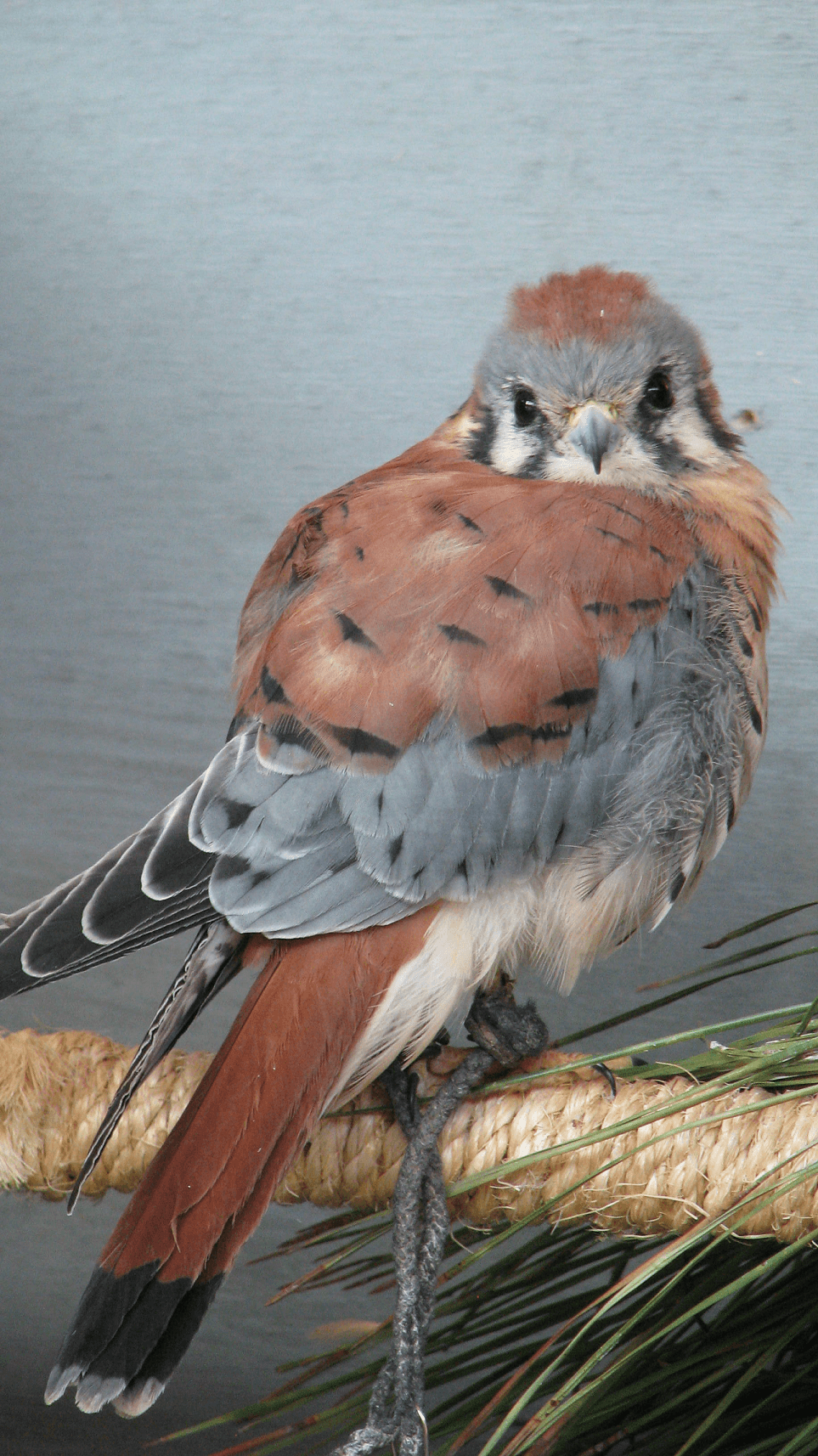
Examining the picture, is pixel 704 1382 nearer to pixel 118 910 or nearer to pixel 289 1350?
pixel 118 910

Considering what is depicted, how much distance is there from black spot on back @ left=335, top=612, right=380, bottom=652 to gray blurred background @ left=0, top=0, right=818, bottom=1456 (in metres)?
Result: 0.82

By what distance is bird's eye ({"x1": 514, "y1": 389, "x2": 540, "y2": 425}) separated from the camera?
47.1 inches

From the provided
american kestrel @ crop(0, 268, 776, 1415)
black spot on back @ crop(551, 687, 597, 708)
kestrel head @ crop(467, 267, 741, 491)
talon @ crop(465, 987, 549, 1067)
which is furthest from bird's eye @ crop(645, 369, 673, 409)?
talon @ crop(465, 987, 549, 1067)

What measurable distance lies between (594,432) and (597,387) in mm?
58

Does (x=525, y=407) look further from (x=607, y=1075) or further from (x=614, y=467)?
(x=607, y=1075)

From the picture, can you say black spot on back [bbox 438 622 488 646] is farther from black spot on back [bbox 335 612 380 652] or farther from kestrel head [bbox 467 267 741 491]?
kestrel head [bbox 467 267 741 491]

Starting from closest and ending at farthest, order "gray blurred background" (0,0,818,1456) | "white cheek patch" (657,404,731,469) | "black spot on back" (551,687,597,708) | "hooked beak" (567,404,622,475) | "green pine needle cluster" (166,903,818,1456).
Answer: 1. "green pine needle cluster" (166,903,818,1456)
2. "black spot on back" (551,687,597,708)
3. "hooked beak" (567,404,622,475)
4. "white cheek patch" (657,404,731,469)
5. "gray blurred background" (0,0,818,1456)

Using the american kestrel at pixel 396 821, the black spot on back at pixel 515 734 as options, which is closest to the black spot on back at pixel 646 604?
the american kestrel at pixel 396 821

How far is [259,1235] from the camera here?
1.86m

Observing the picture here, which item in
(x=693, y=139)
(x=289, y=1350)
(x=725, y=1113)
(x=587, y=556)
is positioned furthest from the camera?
(x=289, y=1350)

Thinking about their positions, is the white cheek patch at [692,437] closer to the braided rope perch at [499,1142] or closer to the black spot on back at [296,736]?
the black spot on back at [296,736]

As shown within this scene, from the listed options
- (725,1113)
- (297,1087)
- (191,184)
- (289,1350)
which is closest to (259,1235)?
(289,1350)

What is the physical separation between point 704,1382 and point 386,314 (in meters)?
1.38

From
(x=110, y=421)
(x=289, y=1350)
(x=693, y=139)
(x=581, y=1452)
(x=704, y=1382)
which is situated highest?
(x=693, y=139)
